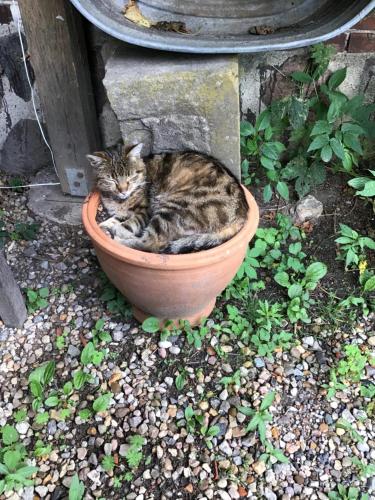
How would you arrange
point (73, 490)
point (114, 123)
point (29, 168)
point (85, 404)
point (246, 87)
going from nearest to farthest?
point (73, 490)
point (85, 404)
point (246, 87)
point (114, 123)
point (29, 168)

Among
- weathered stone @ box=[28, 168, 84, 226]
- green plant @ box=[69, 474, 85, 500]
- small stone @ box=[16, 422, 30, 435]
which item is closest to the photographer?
green plant @ box=[69, 474, 85, 500]

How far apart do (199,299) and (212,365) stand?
0.35 metres

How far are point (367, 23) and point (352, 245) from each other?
1180 millimetres

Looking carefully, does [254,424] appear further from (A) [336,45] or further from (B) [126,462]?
(A) [336,45]

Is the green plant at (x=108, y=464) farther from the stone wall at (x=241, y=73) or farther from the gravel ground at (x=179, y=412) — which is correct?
the stone wall at (x=241, y=73)

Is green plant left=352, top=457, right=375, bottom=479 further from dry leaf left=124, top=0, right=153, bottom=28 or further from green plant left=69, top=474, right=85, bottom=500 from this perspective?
dry leaf left=124, top=0, right=153, bottom=28

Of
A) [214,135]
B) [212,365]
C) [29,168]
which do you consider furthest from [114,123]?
[212,365]

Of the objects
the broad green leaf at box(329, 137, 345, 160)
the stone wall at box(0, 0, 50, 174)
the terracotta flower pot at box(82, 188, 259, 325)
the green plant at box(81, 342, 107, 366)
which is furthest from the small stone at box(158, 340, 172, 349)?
the stone wall at box(0, 0, 50, 174)

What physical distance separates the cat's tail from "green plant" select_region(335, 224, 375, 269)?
0.86m

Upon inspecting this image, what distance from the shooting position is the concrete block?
6.63 feet

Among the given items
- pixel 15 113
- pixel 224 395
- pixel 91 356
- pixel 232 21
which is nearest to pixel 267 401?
pixel 224 395

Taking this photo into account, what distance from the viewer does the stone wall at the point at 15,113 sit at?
281 cm

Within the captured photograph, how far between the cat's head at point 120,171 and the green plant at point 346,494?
1567mm

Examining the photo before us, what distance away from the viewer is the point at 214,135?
2180mm
